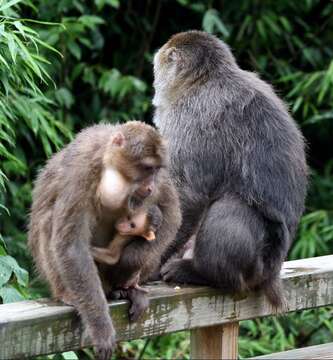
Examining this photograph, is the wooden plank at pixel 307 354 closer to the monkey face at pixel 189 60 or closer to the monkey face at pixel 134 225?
the monkey face at pixel 134 225

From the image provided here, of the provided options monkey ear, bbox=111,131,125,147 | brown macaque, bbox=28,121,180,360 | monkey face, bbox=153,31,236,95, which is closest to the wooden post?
brown macaque, bbox=28,121,180,360

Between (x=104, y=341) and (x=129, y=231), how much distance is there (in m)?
0.46

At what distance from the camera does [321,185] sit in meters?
7.42

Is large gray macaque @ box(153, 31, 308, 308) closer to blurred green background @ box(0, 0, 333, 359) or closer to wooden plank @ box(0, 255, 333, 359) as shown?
wooden plank @ box(0, 255, 333, 359)

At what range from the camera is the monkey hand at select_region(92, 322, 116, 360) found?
2.98 metres

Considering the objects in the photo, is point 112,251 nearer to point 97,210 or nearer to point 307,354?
point 97,210

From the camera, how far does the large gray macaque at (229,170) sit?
3977mm

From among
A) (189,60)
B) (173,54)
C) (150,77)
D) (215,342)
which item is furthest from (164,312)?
(150,77)

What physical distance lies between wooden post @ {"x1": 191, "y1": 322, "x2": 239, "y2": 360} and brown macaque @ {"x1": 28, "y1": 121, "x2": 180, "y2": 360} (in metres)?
0.33

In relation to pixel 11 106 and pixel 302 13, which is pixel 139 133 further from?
pixel 302 13

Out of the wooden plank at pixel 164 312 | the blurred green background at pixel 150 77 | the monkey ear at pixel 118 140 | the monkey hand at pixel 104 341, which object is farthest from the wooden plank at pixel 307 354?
the blurred green background at pixel 150 77

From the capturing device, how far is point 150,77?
24.7 feet

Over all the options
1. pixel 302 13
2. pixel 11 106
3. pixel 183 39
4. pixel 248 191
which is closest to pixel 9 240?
pixel 11 106

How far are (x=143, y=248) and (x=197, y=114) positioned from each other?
4.50ft
